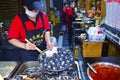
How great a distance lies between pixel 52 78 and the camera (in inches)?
71.7

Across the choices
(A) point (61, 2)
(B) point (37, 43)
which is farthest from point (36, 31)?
(A) point (61, 2)

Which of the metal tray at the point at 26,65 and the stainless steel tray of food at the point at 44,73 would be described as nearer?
the stainless steel tray of food at the point at 44,73

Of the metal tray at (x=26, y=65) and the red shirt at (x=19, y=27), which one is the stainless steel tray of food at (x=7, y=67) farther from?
the red shirt at (x=19, y=27)

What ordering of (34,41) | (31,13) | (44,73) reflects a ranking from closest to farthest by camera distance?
(44,73), (31,13), (34,41)

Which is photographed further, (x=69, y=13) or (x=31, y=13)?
(x=69, y=13)

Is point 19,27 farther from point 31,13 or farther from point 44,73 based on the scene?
point 44,73

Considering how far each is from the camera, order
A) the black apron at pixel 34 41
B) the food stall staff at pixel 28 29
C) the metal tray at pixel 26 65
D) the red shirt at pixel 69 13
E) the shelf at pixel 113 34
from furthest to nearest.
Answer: the red shirt at pixel 69 13, the shelf at pixel 113 34, the black apron at pixel 34 41, the food stall staff at pixel 28 29, the metal tray at pixel 26 65

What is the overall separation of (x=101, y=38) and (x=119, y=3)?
1.12m

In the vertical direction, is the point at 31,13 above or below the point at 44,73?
above

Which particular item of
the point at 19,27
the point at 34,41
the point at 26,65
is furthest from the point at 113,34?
the point at 26,65

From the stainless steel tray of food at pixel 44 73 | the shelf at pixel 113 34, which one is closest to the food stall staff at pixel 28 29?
the stainless steel tray of food at pixel 44 73

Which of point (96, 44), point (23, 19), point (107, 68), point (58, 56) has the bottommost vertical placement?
point (96, 44)

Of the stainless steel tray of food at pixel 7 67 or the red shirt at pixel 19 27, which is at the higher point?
the red shirt at pixel 19 27

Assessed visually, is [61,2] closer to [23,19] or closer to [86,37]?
[86,37]
